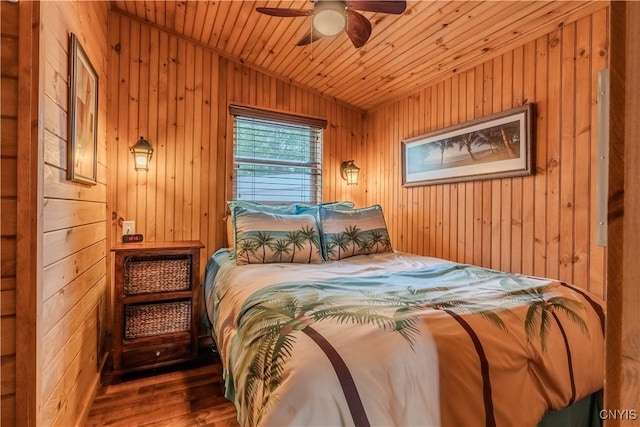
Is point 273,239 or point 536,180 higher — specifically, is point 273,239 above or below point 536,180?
below

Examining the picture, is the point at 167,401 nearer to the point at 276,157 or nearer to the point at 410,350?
the point at 410,350

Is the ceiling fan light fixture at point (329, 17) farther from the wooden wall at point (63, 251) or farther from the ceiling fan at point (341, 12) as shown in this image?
the wooden wall at point (63, 251)

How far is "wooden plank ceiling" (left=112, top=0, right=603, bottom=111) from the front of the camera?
191 centimetres

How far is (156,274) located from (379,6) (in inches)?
87.6

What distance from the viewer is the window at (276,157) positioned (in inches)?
119

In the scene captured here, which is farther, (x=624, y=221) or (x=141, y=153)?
(x=141, y=153)

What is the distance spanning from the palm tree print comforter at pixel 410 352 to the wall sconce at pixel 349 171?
83.3 inches

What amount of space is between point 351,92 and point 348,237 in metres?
1.68

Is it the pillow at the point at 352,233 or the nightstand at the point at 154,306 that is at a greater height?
the pillow at the point at 352,233

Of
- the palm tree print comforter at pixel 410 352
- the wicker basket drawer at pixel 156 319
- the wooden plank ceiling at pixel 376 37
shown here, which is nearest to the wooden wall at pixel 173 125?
the wooden plank ceiling at pixel 376 37

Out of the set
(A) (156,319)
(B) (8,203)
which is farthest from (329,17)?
(A) (156,319)

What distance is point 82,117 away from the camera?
158 cm

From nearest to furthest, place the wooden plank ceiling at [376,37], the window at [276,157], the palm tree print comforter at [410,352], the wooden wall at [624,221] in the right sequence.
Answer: the wooden wall at [624,221] → the palm tree print comforter at [410,352] → the wooden plank ceiling at [376,37] → the window at [276,157]

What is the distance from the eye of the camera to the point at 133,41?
8.30ft
